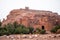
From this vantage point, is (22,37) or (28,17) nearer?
(22,37)

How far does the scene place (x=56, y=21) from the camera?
36.3 m

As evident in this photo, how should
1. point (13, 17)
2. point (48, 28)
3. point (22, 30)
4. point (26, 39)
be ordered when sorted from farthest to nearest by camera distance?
point (13, 17) → point (48, 28) → point (22, 30) → point (26, 39)

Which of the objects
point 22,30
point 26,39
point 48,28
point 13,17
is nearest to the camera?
point 26,39

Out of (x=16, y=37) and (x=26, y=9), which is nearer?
(x=16, y=37)

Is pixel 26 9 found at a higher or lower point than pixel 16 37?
higher

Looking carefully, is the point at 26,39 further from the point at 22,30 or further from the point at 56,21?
the point at 56,21

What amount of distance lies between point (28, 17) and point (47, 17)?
3.27 m

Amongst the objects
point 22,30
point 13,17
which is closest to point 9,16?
point 13,17

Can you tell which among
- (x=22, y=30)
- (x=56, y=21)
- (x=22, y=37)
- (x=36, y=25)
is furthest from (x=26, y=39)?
(x=56, y=21)

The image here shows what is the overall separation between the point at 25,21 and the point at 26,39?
44.8 feet

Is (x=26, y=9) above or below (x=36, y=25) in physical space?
above

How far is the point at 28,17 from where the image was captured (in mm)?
35719

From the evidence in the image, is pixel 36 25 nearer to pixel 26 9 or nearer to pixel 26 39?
pixel 26 9

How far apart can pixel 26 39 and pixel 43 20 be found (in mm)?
13106
